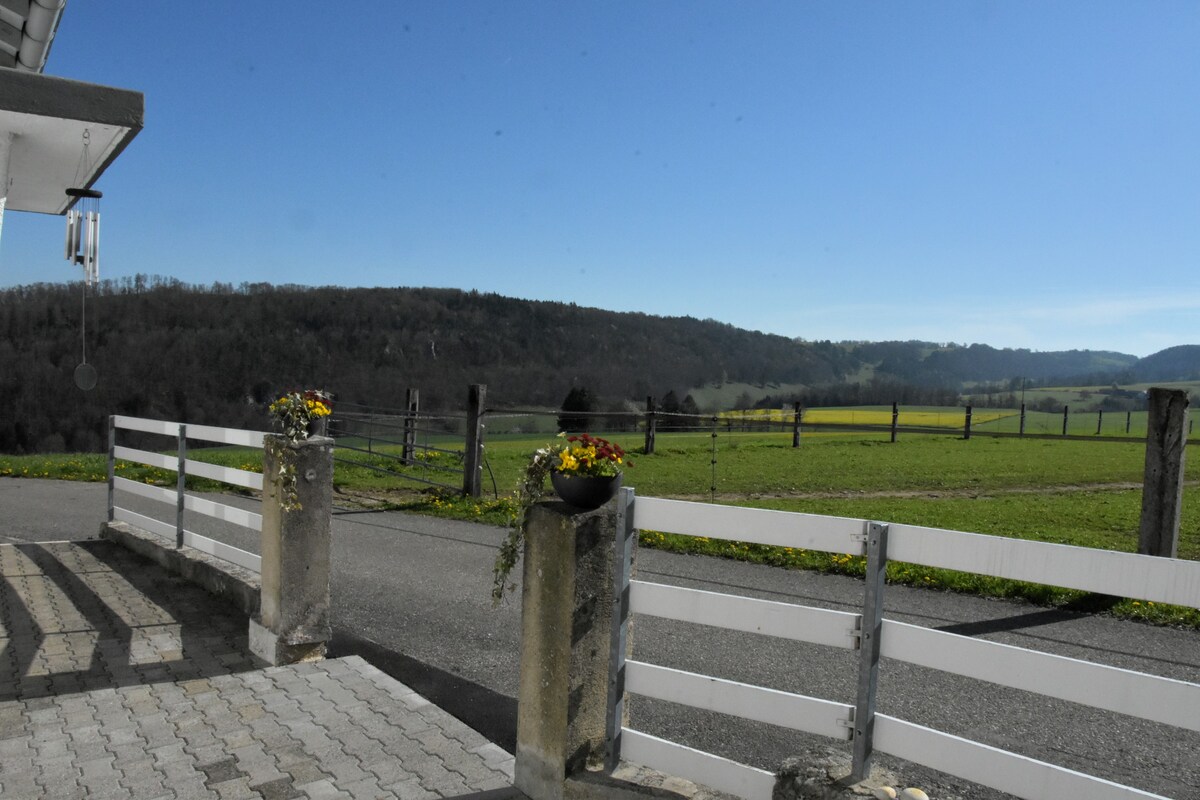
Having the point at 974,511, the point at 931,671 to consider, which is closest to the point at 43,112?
the point at 931,671

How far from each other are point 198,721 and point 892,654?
3.23 metres

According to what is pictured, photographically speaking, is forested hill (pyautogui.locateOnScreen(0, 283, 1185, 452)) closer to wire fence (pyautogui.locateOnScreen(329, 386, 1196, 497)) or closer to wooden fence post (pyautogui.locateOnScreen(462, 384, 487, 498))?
wire fence (pyautogui.locateOnScreen(329, 386, 1196, 497))

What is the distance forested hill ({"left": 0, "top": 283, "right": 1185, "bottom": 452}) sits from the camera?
58844mm

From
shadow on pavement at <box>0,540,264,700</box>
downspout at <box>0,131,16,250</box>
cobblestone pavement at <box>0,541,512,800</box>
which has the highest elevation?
downspout at <box>0,131,16,250</box>

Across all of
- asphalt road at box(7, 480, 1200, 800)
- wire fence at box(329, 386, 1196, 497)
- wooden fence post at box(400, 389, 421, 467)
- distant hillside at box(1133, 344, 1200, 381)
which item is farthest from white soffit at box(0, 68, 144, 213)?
distant hillside at box(1133, 344, 1200, 381)

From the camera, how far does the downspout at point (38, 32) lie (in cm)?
736

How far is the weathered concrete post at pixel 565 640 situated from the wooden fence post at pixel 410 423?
12.0 meters

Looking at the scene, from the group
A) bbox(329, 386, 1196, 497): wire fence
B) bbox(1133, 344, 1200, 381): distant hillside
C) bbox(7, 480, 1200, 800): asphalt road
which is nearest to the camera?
bbox(7, 480, 1200, 800): asphalt road

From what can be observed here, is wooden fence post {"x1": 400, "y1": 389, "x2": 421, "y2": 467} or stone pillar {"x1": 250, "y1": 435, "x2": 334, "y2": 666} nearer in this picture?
stone pillar {"x1": 250, "y1": 435, "x2": 334, "y2": 666}

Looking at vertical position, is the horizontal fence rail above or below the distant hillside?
below

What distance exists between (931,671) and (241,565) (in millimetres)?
4612

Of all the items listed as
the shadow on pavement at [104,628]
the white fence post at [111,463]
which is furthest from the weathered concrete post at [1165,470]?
the white fence post at [111,463]

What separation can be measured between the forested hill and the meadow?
3448 centimetres

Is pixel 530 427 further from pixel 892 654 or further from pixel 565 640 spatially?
pixel 892 654
